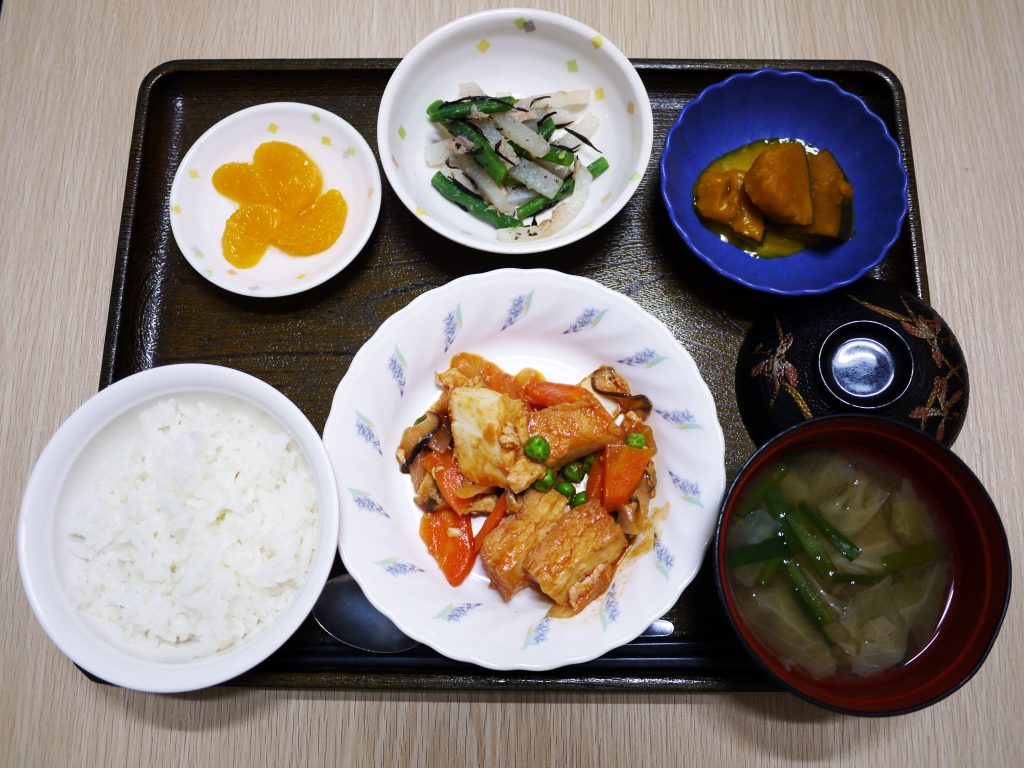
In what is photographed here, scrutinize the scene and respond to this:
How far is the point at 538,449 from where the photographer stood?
2.06 meters

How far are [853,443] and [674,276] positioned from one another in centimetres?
85

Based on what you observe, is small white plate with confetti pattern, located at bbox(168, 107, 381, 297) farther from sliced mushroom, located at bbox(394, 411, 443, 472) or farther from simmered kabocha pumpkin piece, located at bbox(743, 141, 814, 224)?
simmered kabocha pumpkin piece, located at bbox(743, 141, 814, 224)

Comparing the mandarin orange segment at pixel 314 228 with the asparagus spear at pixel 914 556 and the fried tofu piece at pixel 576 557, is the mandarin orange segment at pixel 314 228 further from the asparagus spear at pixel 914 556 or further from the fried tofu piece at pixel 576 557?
the asparagus spear at pixel 914 556

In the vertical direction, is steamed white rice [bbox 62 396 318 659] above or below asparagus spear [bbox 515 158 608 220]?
below

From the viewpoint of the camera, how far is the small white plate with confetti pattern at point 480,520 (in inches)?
77.2

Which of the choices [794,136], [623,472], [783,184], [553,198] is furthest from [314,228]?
[794,136]

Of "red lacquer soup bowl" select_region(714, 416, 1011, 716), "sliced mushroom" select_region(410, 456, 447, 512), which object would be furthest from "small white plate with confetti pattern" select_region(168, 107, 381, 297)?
"red lacquer soup bowl" select_region(714, 416, 1011, 716)

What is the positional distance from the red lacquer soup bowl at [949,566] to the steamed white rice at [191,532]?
4.26 feet

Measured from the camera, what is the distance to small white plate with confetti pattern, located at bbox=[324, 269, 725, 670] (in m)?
1.96

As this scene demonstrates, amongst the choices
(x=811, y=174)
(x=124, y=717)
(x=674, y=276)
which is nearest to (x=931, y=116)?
(x=811, y=174)

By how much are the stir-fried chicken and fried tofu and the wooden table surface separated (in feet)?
1.93

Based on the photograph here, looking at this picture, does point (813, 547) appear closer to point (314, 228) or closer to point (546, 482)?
point (546, 482)

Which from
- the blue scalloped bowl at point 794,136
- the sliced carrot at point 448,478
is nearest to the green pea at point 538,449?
the sliced carrot at point 448,478

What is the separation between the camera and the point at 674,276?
245 cm
